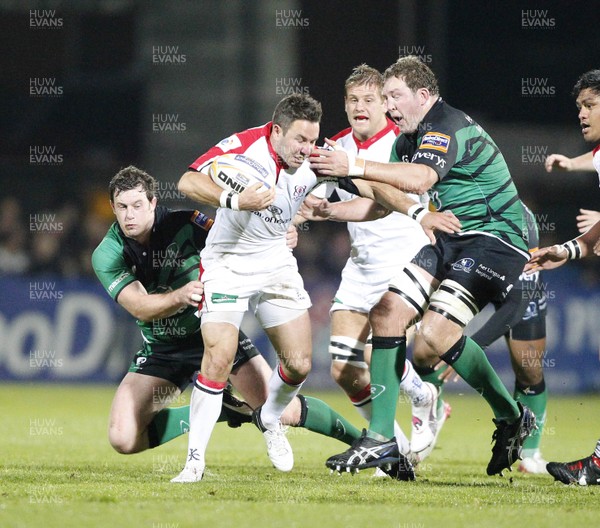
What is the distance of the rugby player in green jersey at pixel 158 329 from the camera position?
22.8 feet

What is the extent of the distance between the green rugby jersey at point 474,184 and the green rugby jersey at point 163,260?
157 cm

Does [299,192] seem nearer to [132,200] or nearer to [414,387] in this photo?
[132,200]

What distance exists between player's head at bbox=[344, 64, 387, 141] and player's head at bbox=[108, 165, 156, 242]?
1818 mm

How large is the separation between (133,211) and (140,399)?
1279mm

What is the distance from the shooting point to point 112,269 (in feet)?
22.8

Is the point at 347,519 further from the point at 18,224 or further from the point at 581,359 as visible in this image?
the point at 18,224

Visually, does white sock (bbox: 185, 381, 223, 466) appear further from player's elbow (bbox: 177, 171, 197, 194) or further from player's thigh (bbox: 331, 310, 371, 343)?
player's thigh (bbox: 331, 310, 371, 343)

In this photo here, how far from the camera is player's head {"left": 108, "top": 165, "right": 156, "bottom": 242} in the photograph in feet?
22.7

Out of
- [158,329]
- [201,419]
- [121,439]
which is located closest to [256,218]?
[158,329]

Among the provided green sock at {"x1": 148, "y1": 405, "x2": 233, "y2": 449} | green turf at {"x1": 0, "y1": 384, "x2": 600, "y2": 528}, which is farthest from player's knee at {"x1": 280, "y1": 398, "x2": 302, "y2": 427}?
green sock at {"x1": 148, "y1": 405, "x2": 233, "y2": 449}

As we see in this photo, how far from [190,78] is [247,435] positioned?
30.4ft

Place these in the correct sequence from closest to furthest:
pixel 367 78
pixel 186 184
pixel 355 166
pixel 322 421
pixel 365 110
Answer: pixel 186 184 → pixel 355 166 → pixel 322 421 → pixel 367 78 → pixel 365 110

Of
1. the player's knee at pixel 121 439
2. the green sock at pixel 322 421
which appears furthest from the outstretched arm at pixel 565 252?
the player's knee at pixel 121 439

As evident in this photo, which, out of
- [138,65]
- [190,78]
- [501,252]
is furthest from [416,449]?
[138,65]
